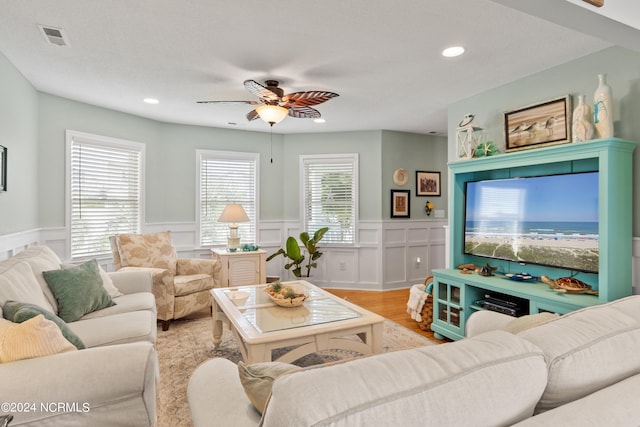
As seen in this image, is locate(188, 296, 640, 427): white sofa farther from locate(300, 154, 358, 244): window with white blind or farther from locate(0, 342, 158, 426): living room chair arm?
locate(300, 154, 358, 244): window with white blind

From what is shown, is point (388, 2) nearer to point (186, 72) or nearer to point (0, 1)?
point (186, 72)

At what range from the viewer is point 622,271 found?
2402 millimetres

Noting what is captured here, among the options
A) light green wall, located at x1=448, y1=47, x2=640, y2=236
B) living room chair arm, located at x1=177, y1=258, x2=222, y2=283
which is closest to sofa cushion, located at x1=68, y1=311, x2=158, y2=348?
living room chair arm, located at x1=177, y1=258, x2=222, y2=283

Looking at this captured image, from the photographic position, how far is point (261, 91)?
2.98 m

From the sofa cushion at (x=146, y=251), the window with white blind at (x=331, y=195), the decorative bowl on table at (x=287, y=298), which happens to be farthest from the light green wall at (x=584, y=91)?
the sofa cushion at (x=146, y=251)

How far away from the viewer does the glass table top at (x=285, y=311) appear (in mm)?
2398

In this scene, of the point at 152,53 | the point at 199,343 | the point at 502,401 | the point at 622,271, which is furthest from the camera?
the point at 199,343

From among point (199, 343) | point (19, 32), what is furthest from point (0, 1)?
point (199, 343)

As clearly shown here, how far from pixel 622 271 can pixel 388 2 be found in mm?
2383

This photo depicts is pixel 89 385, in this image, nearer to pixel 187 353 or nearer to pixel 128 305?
pixel 128 305

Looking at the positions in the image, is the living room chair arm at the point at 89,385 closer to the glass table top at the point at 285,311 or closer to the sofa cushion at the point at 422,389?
the glass table top at the point at 285,311

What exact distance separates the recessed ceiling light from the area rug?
252 centimetres

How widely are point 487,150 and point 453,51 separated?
104 centimetres

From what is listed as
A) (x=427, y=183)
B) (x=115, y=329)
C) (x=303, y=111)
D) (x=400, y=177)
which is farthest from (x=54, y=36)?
(x=427, y=183)
